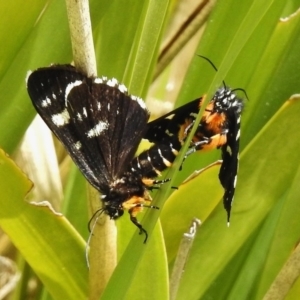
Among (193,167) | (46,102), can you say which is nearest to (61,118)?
(46,102)

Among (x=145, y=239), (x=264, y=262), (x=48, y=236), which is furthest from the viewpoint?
(x=264, y=262)

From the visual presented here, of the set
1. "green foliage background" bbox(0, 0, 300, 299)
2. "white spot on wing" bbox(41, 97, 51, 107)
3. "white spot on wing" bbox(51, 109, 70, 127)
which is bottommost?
"green foliage background" bbox(0, 0, 300, 299)

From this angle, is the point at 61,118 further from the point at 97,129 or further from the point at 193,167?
the point at 193,167

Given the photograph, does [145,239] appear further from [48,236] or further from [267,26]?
[267,26]

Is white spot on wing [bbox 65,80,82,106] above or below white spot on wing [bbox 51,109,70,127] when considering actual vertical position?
above

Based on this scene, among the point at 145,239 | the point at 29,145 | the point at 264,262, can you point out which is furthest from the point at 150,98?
the point at 145,239

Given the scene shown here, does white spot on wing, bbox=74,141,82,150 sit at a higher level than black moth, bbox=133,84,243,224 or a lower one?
higher
